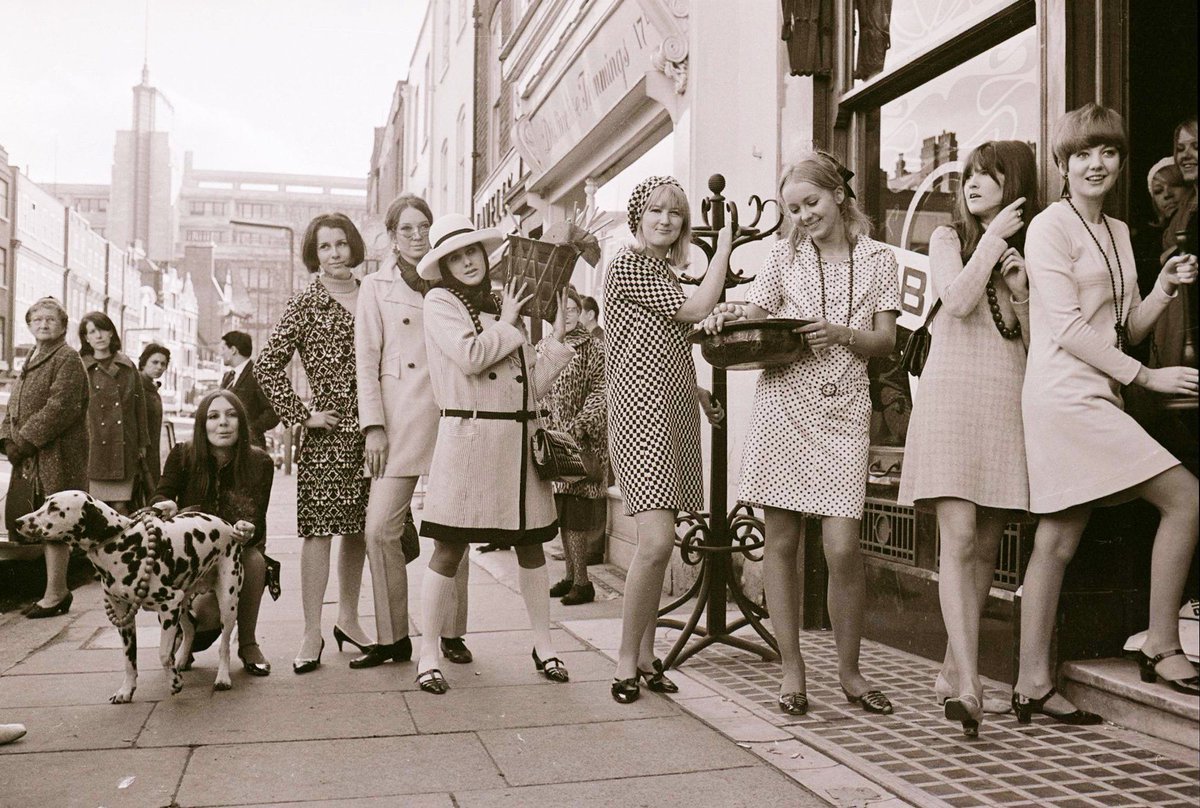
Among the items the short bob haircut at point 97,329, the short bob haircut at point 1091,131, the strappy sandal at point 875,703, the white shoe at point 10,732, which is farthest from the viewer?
the short bob haircut at point 97,329

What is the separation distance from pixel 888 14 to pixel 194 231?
137678 mm

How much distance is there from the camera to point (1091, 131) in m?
3.54

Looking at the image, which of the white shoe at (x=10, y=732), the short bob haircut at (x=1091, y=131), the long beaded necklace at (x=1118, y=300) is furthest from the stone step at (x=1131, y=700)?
the white shoe at (x=10, y=732)

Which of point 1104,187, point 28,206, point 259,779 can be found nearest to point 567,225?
point 1104,187

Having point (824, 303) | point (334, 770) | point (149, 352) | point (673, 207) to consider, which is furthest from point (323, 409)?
point (149, 352)

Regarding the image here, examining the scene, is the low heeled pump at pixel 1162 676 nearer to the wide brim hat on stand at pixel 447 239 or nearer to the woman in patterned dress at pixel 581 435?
the wide brim hat on stand at pixel 447 239

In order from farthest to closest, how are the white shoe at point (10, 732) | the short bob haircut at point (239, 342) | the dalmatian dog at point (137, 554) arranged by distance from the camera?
the short bob haircut at point (239, 342) → the dalmatian dog at point (137, 554) → the white shoe at point (10, 732)

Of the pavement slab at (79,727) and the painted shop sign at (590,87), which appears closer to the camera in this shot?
the pavement slab at (79,727)

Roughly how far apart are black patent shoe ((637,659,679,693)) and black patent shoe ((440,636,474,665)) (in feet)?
3.18

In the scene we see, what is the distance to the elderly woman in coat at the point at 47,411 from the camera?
6980 millimetres

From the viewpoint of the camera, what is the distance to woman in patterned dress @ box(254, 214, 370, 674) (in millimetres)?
4949

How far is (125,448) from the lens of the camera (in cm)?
769

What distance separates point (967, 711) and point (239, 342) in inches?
270

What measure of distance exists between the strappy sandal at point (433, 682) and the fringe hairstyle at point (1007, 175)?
8.39ft
